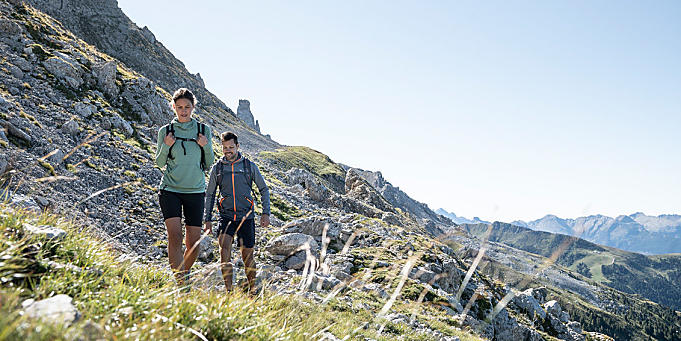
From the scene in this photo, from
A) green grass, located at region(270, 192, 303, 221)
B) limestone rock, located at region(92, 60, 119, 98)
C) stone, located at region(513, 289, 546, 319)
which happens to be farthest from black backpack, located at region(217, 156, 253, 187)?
limestone rock, located at region(92, 60, 119, 98)

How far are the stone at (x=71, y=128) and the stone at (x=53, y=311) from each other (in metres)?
19.5

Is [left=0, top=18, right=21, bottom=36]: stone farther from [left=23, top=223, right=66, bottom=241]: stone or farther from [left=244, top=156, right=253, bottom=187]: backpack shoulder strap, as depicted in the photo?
[left=23, top=223, right=66, bottom=241]: stone

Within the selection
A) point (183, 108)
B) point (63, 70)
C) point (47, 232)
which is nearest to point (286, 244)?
point (183, 108)

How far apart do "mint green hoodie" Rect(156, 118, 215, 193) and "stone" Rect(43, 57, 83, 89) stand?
23.5 meters

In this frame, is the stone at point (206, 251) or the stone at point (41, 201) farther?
the stone at point (206, 251)

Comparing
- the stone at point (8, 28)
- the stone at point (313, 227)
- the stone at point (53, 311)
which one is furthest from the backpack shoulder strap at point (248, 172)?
the stone at point (8, 28)

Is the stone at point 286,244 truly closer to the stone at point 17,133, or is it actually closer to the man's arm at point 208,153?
the man's arm at point 208,153

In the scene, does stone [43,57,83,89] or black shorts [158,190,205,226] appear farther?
stone [43,57,83,89]

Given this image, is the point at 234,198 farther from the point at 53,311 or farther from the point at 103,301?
the point at 53,311

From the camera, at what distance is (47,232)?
11.5ft

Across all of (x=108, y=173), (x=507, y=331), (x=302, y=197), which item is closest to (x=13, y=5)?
(x=108, y=173)

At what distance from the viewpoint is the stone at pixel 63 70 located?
22.8 meters

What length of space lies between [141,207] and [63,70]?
49.7ft

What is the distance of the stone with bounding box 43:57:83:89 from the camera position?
74.6 feet
